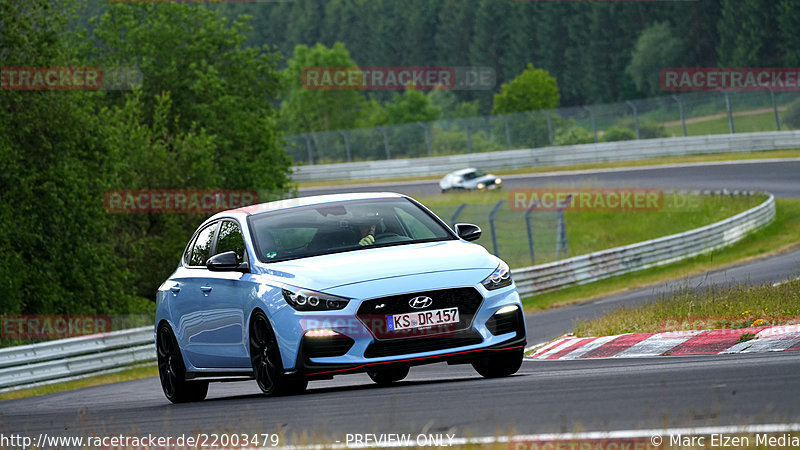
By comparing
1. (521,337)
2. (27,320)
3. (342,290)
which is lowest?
(27,320)

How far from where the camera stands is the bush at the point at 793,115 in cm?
5231

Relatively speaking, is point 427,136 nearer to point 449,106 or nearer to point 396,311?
point 396,311

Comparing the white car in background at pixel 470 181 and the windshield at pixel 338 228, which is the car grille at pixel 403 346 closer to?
the windshield at pixel 338 228

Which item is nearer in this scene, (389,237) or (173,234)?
(389,237)

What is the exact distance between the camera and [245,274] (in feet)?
32.3

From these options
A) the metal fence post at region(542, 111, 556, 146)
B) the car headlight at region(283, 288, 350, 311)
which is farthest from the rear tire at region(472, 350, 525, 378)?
the metal fence post at region(542, 111, 556, 146)

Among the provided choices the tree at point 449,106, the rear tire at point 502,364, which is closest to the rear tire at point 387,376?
the rear tire at point 502,364

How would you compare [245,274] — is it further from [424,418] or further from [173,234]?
[173,234]

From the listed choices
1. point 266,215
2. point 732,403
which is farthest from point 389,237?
point 732,403

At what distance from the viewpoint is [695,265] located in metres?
30.6

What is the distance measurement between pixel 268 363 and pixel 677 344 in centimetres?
442

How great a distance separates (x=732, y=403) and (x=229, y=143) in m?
44.5

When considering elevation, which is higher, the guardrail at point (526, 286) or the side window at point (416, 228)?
the side window at point (416, 228)

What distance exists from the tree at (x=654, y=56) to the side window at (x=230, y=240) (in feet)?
361
